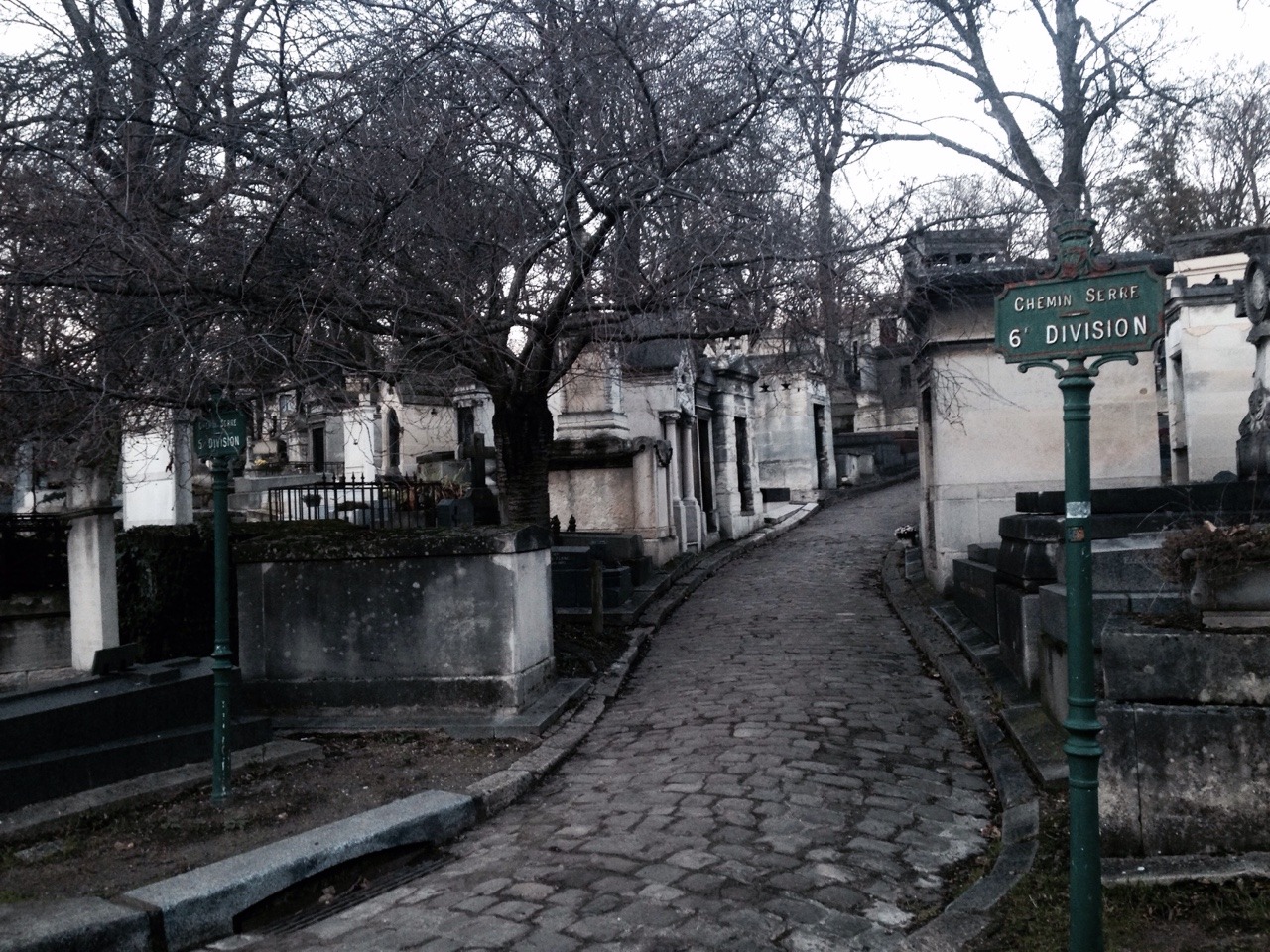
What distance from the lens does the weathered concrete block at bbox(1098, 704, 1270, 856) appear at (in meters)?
4.26

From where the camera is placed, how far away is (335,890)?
16.4 ft

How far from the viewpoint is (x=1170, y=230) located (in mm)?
24141

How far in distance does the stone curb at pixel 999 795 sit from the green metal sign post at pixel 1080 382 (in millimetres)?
558

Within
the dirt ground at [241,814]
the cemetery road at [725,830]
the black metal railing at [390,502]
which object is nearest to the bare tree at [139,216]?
the dirt ground at [241,814]

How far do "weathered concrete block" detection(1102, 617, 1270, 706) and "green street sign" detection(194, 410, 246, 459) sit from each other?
15.8ft

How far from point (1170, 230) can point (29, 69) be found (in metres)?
24.1

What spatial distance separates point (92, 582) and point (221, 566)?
173 cm

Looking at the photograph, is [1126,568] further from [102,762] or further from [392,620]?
[102,762]

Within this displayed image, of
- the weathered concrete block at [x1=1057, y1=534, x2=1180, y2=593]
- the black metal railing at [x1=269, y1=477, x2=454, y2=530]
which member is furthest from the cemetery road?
the black metal railing at [x1=269, y1=477, x2=454, y2=530]

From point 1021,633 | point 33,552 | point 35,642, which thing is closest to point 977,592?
point 1021,633

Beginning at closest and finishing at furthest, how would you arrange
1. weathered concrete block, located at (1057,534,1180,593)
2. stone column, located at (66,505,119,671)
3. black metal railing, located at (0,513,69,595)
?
weathered concrete block, located at (1057,534,1180,593) → stone column, located at (66,505,119,671) → black metal railing, located at (0,513,69,595)

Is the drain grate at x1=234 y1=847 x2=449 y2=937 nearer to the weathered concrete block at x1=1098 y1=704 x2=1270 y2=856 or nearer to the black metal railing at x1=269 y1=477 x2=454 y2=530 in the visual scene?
the weathered concrete block at x1=1098 y1=704 x2=1270 y2=856

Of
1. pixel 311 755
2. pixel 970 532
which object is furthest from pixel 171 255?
pixel 970 532

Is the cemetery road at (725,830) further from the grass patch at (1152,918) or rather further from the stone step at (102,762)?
the stone step at (102,762)
